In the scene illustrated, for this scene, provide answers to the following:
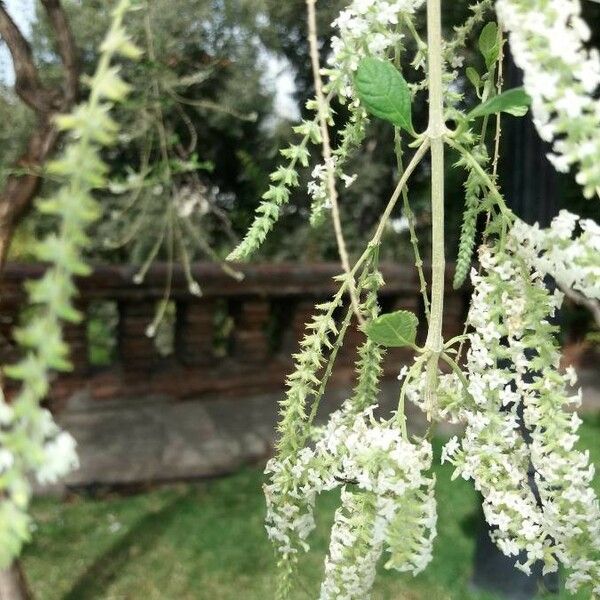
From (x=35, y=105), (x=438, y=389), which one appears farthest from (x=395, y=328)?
(x=35, y=105)

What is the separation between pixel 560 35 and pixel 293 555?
14.2 inches

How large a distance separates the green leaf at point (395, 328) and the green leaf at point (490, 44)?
0.67ft

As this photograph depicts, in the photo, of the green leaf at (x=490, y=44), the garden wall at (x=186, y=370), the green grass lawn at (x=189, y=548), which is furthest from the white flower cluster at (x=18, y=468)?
the garden wall at (x=186, y=370)

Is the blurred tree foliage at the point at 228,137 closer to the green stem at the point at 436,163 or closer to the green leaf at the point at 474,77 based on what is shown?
the green leaf at the point at 474,77

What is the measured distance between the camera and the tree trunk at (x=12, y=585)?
1.38m

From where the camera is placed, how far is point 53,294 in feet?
0.57

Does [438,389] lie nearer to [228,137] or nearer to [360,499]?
[360,499]

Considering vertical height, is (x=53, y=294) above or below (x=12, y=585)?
above

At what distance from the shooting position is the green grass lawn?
1925 millimetres

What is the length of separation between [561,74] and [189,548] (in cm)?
204

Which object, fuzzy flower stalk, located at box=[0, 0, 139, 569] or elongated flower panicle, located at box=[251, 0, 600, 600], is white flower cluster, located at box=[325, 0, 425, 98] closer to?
elongated flower panicle, located at box=[251, 0, 600, 600]

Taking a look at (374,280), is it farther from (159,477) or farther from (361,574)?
(159,477)

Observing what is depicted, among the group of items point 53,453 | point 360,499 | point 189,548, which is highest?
point 53,453

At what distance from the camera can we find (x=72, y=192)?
7.1 inches
